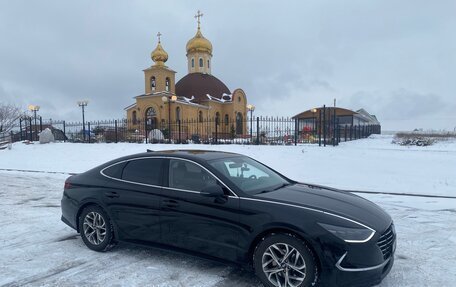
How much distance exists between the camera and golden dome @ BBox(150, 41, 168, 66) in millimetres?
46344

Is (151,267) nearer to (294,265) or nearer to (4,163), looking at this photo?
(294,265)

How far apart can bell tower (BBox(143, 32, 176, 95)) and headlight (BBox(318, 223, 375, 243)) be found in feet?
144

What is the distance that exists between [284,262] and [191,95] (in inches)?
1809

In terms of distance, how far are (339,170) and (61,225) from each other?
9.27m

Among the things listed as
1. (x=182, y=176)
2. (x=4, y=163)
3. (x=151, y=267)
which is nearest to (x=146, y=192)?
(x=182, y=176)

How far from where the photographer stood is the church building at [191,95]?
144 ft

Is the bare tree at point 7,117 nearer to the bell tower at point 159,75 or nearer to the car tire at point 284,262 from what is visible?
the bell tower at point 159,75

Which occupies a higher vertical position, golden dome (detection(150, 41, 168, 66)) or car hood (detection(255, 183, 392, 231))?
golden dome (detection(150, 41, 168, 66))

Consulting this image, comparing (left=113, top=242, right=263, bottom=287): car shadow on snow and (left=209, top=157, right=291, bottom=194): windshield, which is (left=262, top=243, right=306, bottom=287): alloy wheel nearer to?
(left=113, top=242, right=263, bottom=287): car shadow on snow

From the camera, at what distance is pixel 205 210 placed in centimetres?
415

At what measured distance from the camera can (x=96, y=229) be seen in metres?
5.09

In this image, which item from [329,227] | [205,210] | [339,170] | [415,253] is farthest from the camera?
[339,170]

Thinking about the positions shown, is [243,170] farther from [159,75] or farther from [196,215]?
[159,75]

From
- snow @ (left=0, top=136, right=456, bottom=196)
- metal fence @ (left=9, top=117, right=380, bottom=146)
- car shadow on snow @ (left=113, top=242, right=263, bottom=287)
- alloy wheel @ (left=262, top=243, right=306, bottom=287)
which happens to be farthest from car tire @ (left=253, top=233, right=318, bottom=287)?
metal fence @ (left=9, top=117, right=380, bottom=146)
